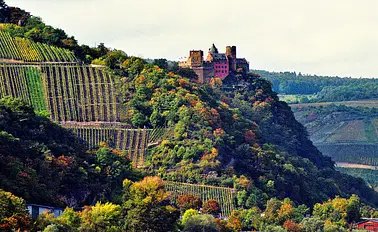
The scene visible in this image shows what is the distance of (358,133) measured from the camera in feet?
575

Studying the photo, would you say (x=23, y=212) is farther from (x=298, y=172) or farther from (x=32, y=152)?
(x=298, y=172)

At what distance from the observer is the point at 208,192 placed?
9281cm

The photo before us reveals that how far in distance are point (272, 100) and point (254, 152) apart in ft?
94.0

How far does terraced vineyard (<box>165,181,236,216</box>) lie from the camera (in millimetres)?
90812

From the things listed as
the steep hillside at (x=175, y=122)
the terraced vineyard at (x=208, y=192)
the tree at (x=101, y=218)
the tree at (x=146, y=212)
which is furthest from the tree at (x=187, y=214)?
the steep hillside at (x=175, y=122)

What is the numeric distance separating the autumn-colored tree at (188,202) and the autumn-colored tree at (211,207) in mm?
412

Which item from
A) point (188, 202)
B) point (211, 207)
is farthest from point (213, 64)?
point (188, 202)

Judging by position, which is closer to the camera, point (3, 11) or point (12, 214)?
point (12, 214)

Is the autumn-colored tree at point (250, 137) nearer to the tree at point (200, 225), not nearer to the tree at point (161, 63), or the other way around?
the tree at point (161, 63)

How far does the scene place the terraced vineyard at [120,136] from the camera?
9750cm

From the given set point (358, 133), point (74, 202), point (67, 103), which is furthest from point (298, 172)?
point (358, 133)

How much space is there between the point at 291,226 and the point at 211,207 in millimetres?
5612

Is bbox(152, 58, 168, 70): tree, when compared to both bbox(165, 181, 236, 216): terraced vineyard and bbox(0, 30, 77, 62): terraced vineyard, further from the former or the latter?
bbox(165, 181, 236, 216): terraced vineyard

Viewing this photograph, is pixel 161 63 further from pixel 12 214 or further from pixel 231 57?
pixel 12 214
